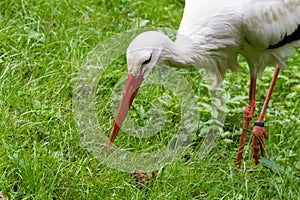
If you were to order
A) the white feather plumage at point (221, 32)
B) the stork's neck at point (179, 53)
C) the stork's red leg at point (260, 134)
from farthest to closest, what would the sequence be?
1. the stork's red leg at point (260, 134)
2. the white feather plumage at point (221, 32)
3. the stork's neck at point (179, 53)

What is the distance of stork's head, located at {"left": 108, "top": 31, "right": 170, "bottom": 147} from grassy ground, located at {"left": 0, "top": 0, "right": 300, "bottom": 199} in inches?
17.5

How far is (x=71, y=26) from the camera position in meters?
5.89

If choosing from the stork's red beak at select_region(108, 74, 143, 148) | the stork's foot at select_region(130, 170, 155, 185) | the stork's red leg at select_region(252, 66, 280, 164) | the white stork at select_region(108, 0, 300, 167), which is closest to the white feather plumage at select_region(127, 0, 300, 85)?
the white stork at select_region(108, 0, 300, 167)

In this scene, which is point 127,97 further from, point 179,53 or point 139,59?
point 179,53

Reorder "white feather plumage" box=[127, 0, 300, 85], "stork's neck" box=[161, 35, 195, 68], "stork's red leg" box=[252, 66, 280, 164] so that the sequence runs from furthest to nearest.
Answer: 1. "stork's red leg" box=[252, 66, 280, 164]
2. "white feather plumage" box=[127, 0, 300, 85]
3. "stork's neck" box=[161, 35, 195, 68]

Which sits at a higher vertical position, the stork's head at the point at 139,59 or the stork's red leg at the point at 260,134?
the stork's head at the point at 139,59

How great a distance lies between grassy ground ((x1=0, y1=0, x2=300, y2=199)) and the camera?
4.25 m

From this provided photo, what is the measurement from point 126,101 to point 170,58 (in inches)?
15.6

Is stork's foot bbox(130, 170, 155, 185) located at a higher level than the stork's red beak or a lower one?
lower

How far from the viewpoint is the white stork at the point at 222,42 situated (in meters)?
4.29

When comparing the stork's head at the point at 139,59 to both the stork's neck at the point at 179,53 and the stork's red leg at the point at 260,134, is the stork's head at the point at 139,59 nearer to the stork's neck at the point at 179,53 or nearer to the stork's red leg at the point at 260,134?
the stork's neck at the point at 179,53

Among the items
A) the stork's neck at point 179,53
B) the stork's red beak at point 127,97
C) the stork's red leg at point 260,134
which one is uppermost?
the stork's neck at point 179,53

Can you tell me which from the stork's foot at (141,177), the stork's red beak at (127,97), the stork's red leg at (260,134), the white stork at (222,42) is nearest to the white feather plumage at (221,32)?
the white stork at (222,42)

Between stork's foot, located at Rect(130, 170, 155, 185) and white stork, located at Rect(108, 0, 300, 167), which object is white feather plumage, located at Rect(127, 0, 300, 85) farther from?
stork's foot, located at Rect(130, 170, 155, 185)
